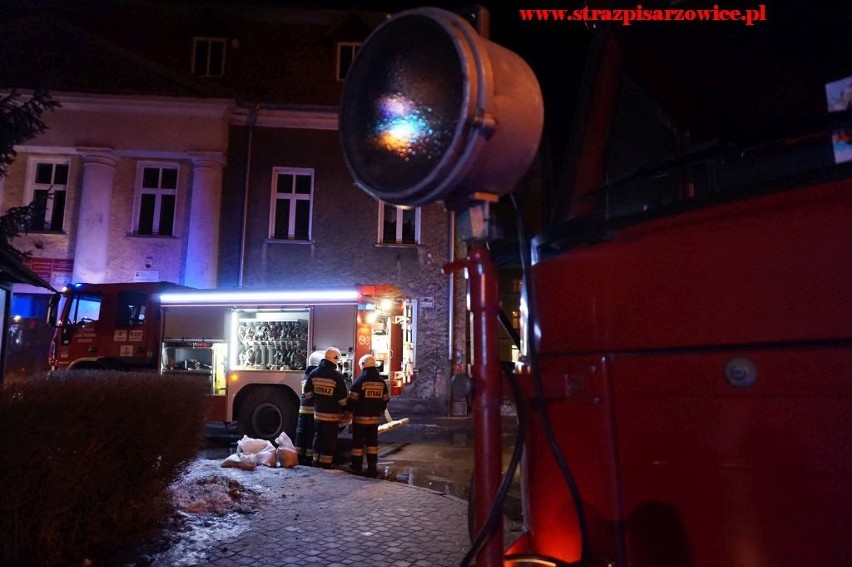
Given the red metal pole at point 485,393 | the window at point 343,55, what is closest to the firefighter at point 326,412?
the red metal pole at point 485,393

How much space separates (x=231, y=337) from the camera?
10.4 metres

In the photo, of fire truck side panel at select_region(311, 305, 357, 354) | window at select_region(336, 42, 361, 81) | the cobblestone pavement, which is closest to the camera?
the cobblestone pavement

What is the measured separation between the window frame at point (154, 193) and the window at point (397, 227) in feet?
18.0

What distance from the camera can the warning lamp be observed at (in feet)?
4.64

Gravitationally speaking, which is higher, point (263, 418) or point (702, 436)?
point (702, 436)

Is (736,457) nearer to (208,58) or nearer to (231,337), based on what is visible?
(231,337)

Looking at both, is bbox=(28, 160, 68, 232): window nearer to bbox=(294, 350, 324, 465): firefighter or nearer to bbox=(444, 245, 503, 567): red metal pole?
bbox=(294, 350, 324, 465): firefighter

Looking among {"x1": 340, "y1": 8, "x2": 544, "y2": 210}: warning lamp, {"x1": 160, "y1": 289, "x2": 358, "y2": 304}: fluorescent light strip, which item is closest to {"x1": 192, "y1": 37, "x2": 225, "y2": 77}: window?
{"x1": 160, "y1": 289, "x2": 358, "y2": 304}: fluorescent light strip

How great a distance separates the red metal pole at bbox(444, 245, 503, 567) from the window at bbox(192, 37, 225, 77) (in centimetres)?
1680

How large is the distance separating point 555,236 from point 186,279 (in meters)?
14.2

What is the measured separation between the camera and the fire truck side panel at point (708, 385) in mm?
1249

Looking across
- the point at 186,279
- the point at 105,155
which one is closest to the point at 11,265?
the point at 186,279

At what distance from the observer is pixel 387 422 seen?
1011cm

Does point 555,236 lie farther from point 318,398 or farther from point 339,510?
point 318,398
